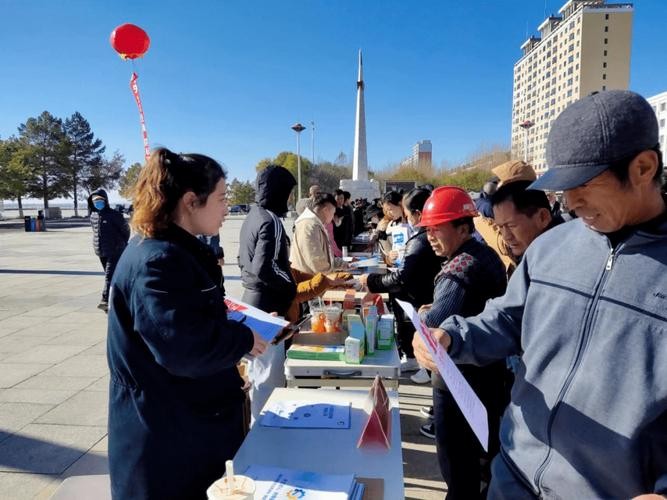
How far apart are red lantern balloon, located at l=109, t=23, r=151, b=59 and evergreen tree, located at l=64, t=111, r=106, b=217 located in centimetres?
5542

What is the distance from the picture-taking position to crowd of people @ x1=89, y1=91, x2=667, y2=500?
3.15ft

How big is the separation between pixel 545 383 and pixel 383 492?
596 mm

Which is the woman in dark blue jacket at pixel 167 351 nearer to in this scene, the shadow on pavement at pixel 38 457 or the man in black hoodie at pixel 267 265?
the man in black hoodie at pixel 267 265

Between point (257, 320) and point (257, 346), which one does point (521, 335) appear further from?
point (257, 320)

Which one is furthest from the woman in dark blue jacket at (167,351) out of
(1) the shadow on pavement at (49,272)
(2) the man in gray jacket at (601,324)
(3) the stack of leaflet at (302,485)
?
(1) the shadow on pavement at (49,272)

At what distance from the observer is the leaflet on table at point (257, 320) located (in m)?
1.83

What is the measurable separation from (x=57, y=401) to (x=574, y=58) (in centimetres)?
9002

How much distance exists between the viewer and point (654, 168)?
971 mm

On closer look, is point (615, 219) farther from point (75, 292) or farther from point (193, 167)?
point (75, 292)

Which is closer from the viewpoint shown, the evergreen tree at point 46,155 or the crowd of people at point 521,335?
the crowd of people at point 521,335

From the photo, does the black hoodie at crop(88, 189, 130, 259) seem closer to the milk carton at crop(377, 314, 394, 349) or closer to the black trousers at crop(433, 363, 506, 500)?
the milk carton at crop(377, 314, 394, 349)

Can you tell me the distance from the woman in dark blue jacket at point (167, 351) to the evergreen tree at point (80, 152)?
2352 inches

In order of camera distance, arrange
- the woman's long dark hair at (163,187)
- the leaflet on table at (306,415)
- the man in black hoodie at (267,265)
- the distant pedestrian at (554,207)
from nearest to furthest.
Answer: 1. the woman's long dark hair at (163,187)
2. the leaflet on table at (306,415)
3. the distant pedestrian at (554,207)
4. the man in black hoodie at (267,265)

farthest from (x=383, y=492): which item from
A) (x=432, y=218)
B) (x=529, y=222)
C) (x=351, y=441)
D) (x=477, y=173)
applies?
(x=477, y=173)
